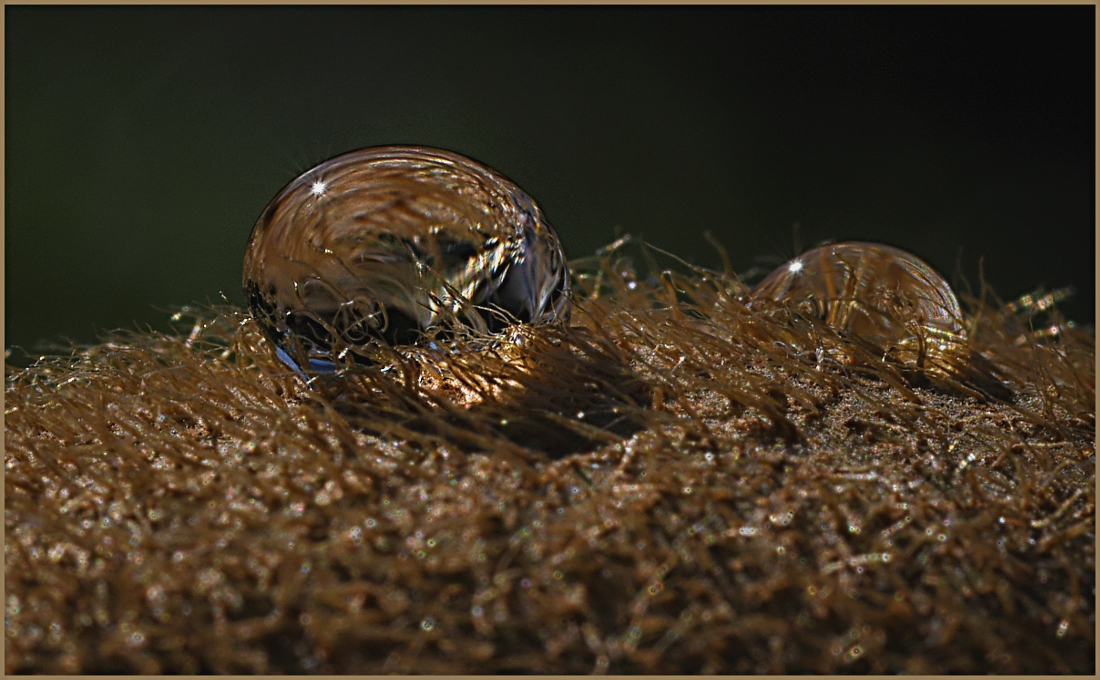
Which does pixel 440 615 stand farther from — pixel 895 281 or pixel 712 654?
pixel 895 281

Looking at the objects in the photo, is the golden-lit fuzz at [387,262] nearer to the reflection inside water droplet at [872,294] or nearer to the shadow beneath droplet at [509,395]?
the shadow beneath droplet at [509,395]

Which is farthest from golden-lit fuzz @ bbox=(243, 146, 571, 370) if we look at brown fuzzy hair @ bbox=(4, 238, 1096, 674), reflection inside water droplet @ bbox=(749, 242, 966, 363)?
reflection inside water droplet @ bbox=(749, 242, 966, 363)

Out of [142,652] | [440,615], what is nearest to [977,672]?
[440,615]

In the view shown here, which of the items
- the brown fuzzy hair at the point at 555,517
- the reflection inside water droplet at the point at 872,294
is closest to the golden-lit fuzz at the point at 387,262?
the brown fuzzy hair at the point at 555,517

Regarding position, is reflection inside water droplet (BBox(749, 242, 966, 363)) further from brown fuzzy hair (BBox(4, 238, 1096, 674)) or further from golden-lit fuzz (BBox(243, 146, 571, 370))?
golden-lit fuzz (BBox(243, 146, 571, 370))

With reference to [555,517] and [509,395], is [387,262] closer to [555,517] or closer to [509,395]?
[509,395]

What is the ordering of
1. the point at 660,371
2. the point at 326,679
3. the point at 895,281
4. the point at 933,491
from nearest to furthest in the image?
the point at 326,679
the point at 933,491
the point at 660,371
the point at 895,281
